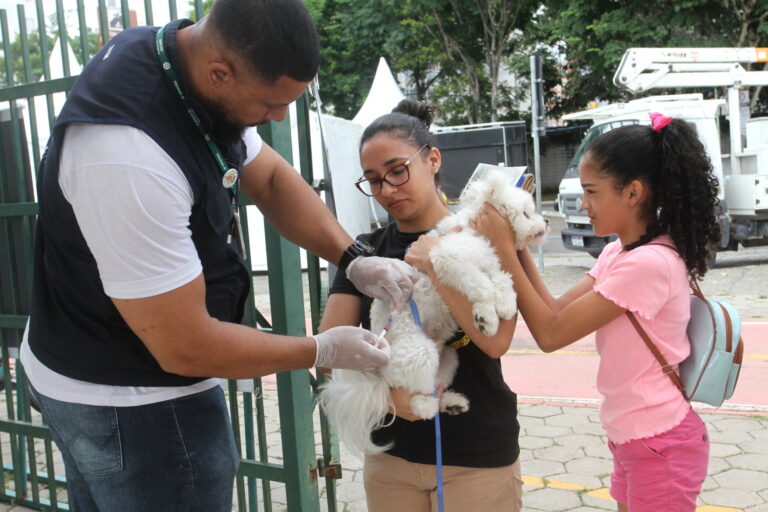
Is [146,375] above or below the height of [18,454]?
above

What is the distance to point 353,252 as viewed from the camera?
7.47 ft

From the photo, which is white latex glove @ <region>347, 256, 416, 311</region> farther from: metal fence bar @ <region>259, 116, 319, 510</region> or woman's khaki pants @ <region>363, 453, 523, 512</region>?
metal fence bar @ <region>259, 116, 319, 510</region>

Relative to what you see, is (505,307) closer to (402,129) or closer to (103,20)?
(402,129)

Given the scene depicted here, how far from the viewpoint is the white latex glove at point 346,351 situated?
1884mm

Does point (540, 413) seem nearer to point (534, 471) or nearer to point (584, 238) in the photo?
point (534, 471)

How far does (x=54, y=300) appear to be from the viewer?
1819 millimetres

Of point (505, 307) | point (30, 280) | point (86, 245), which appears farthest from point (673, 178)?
point (30, 280)

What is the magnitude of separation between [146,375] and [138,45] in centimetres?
86

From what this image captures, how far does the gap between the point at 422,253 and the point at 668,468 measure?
1009 millimetres

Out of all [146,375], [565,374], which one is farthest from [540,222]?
[565,374]

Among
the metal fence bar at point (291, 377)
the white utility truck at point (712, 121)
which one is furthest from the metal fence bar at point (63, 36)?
the white utility truck at point (712, 121)

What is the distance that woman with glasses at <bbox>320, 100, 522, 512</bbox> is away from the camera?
2037mm

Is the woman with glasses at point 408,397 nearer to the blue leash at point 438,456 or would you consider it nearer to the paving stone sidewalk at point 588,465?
the blue leash at point 438,456

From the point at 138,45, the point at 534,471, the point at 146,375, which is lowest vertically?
the point at 534,471
